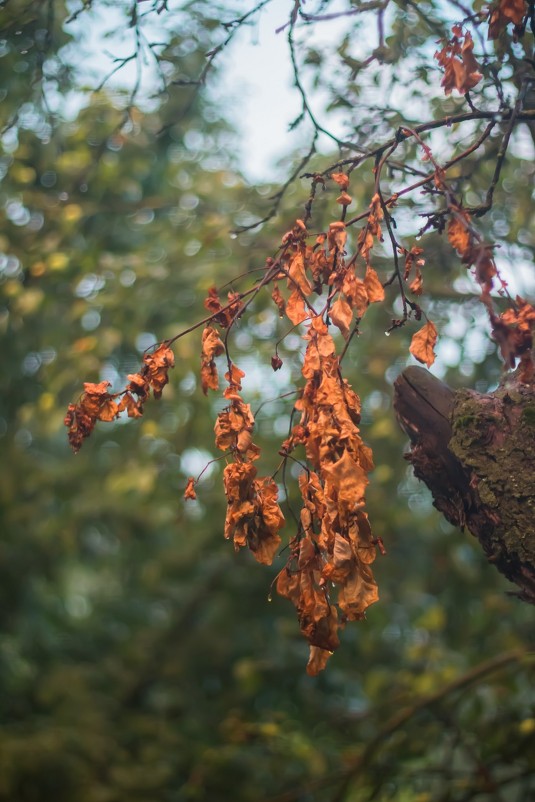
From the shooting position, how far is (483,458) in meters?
1.56

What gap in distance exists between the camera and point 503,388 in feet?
5.47

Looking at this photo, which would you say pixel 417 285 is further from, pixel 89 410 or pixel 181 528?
pixel 181 528

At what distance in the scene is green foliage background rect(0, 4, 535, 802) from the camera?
3689mm

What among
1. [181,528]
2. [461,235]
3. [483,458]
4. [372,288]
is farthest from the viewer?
[181,528]

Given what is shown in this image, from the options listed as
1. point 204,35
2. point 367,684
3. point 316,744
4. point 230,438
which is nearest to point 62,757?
point 316,744

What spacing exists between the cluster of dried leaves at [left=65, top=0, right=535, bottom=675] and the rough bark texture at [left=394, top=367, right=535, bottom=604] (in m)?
0.28

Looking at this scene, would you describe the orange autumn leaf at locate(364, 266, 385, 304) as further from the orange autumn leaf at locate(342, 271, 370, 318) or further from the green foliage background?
the green foliage background

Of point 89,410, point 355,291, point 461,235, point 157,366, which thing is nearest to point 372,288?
point 355,291

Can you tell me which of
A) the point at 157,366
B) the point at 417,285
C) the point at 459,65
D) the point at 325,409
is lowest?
the point at 325,409

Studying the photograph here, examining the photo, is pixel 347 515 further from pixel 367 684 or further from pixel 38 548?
pixel 38 548

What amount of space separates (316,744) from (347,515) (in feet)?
10.4

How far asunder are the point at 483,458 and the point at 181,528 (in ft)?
13.1

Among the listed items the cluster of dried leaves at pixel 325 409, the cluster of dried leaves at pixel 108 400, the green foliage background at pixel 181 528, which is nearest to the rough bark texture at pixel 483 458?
the cluster of dried leaves at pixel 325 409

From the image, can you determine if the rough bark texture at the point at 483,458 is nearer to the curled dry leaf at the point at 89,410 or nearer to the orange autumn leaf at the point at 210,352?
the orange autumn leaf at the point at 210,352
